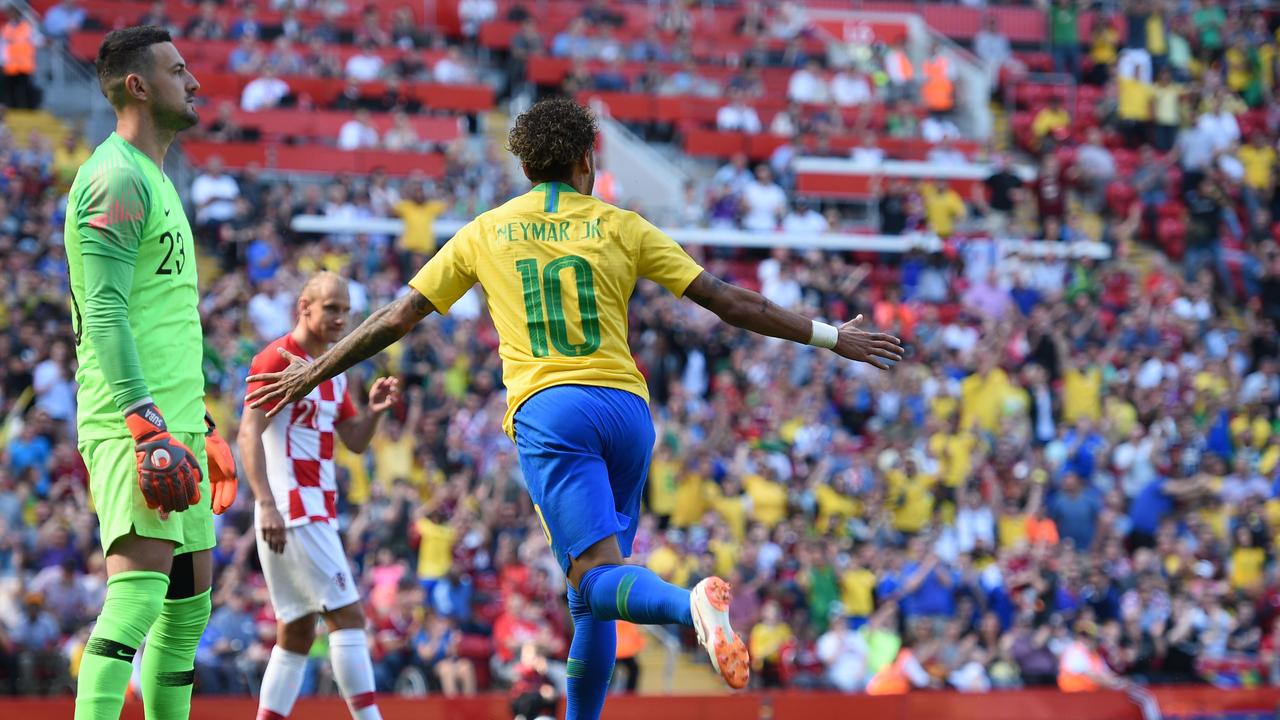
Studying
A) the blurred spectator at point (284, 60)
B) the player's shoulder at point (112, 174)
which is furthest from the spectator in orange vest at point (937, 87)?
the player's shoulder at point (112, 174)

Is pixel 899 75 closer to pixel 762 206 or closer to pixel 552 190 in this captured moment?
pixel 762 206

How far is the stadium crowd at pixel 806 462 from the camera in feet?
43.6

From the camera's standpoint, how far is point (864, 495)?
16.3 meters

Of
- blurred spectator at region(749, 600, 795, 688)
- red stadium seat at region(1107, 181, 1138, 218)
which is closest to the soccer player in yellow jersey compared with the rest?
blurred spectator at region(749, 600, 795, 688)

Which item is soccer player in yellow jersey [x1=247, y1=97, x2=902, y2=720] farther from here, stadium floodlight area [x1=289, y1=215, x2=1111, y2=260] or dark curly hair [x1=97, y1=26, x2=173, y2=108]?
stadium floodlight area [x1=289, y1=215, x2=1111, y2=260]

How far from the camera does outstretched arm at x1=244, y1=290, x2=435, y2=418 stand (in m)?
5.56

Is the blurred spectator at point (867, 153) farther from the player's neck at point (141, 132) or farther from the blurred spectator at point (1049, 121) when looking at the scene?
the player's neck at point (141, 132)

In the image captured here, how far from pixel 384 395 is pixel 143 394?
83.4 inches

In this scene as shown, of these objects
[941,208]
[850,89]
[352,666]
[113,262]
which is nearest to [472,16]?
[850,89]

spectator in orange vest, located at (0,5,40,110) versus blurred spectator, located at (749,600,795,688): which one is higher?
spectator in orange vest, located at (0,5,40,110)

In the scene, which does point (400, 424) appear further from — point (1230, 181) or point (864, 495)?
point (1230, 181)

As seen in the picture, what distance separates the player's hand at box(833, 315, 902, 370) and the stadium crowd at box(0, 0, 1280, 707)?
5.99 m

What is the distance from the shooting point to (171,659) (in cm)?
567

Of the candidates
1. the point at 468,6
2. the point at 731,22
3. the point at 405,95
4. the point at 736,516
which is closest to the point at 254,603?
Result: the point at 736,516
